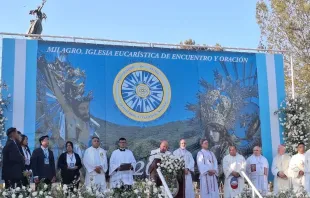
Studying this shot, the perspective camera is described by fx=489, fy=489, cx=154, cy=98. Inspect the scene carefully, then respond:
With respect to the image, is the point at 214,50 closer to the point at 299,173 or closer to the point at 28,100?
the point at 299,173

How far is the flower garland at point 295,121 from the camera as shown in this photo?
38.0 feet

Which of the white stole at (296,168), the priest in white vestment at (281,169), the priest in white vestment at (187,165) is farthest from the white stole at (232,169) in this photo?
the white stole at (296,168)

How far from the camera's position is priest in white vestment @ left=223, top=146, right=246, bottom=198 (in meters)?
10.3

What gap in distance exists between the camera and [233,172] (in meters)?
10.3

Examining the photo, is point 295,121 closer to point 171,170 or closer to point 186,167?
point 186,167

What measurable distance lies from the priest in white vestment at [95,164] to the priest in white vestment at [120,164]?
6.8 inches

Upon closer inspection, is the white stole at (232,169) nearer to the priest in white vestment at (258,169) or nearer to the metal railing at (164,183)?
the priest in white vestment at (258,169)

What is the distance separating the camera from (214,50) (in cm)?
1188

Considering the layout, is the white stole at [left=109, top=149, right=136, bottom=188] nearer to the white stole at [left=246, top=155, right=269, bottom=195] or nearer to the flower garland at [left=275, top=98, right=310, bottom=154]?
the white stole at [left=246, top=155, right=269, bottom=195]

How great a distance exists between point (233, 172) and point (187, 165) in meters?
0.99

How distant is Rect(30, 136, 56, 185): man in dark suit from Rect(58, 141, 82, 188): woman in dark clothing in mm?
312

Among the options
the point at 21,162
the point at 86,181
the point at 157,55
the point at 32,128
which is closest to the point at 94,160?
the point at 86,181

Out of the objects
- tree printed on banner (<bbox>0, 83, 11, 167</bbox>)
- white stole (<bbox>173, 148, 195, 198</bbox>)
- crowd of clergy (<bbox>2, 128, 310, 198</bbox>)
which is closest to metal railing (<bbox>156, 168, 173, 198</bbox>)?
crowd of clergy (<bbox>2, 128, 310, 198</bbox>)

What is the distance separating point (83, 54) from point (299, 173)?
5.36 m
